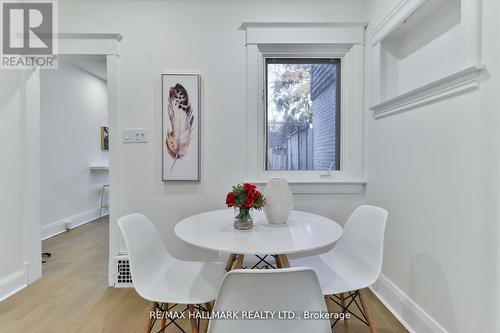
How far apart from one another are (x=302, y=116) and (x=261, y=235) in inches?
54.7

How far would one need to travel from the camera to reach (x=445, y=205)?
1348mm

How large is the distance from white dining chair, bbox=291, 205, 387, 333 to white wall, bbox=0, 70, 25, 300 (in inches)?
86.2

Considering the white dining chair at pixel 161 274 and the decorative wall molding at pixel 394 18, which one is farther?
the decorative wall molding at pixel 394 18

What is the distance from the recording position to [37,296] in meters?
2.00

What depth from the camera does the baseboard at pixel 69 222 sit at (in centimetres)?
347

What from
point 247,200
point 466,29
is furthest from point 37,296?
point 466,29

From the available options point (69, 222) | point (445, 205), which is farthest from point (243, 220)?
point (69, 222)

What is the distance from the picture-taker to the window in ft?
7.69

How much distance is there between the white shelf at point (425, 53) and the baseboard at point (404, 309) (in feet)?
3.99

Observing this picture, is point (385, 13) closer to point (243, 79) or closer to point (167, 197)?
point (243, 79)

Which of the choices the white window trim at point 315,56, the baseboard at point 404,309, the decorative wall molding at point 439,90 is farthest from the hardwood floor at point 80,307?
the decorative wall molding at point 439,90

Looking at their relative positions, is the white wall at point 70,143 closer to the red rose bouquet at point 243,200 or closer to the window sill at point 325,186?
the window sill at point 325,186

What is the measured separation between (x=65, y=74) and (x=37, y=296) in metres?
3.30

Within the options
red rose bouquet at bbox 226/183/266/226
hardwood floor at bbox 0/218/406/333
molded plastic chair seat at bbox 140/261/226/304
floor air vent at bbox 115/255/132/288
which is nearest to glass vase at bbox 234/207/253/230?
red rose bouquet at bbox 226/183/266/226
